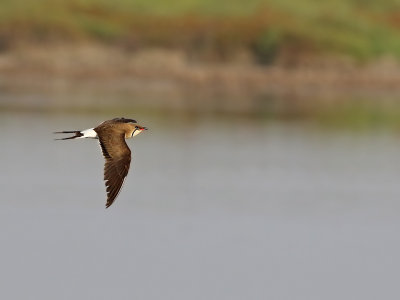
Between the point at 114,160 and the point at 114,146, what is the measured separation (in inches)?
9.6

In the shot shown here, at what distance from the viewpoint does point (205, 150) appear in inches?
1268

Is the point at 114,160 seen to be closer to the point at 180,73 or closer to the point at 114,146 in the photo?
the point at 114,146

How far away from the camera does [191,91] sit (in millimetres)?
53562

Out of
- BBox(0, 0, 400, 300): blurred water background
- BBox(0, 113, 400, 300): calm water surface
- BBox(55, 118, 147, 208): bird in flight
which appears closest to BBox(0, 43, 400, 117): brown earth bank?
BBox(0, 0, 400, 300): blurred water background

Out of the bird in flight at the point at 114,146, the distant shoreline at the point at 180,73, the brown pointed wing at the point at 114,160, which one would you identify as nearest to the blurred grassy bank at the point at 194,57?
the distant shoreline at the point at 180,73

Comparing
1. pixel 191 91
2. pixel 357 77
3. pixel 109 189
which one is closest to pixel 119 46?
pixel 191 91

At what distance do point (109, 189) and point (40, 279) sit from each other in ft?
13.9

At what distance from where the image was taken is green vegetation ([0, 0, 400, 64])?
56969mm

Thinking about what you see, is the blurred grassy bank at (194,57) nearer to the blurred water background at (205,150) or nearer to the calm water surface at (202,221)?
the blurred water background at (205,150)

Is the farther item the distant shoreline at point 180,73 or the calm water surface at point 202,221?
the distant shoreline at point 180,73

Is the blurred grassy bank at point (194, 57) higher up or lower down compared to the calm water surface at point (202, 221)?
lower down

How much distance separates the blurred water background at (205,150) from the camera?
17.8 meters

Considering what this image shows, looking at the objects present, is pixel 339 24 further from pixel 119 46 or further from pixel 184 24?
pixel 119 46

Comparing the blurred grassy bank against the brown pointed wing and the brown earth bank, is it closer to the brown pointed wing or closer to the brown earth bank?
the brown earth bank
